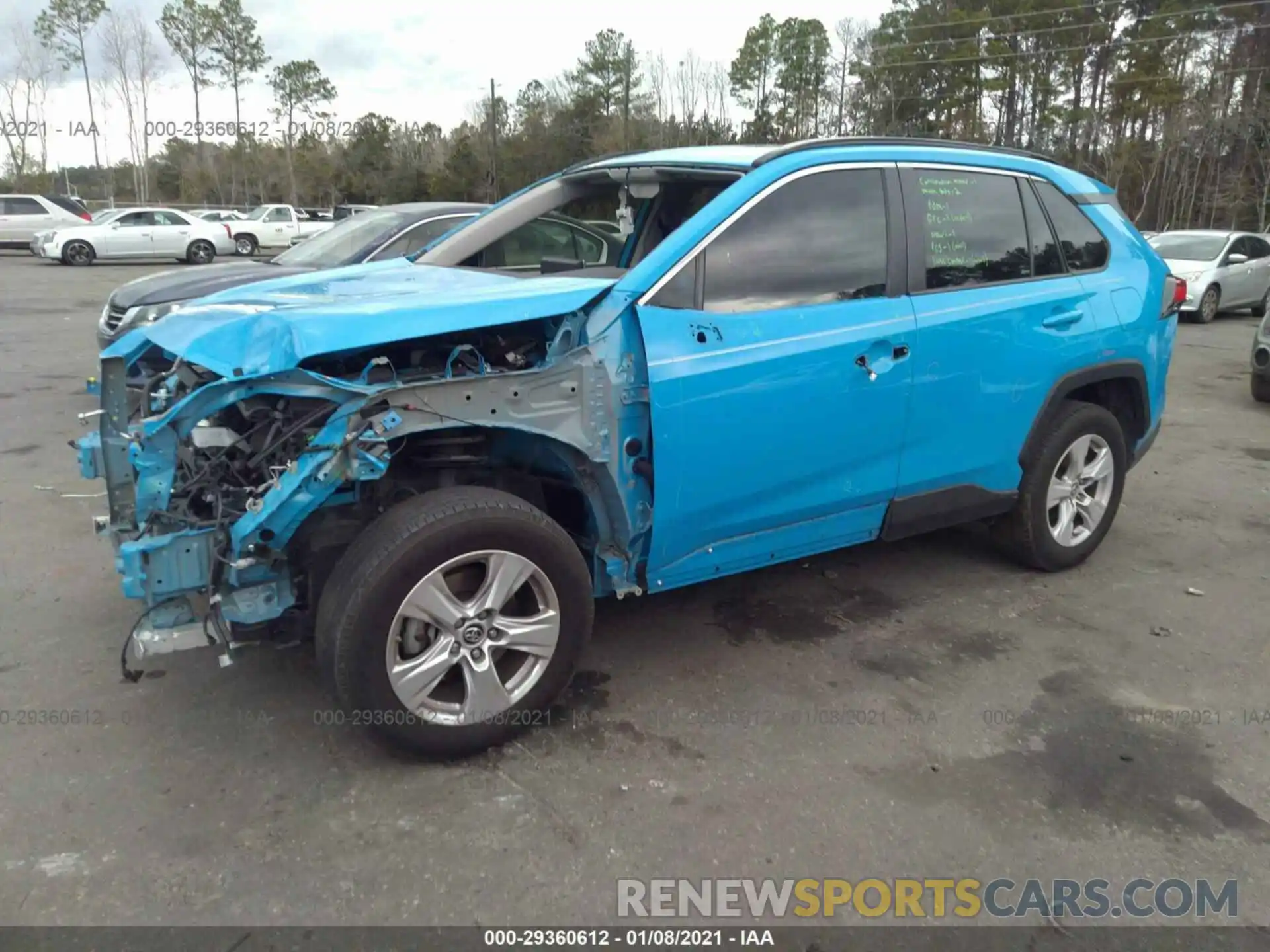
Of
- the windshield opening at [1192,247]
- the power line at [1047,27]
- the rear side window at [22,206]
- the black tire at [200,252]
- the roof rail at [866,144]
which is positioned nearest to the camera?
the roof rail at [866,144]

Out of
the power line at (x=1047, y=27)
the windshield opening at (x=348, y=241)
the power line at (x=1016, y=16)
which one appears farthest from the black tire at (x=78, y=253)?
the power line at (x=1016, y=16)

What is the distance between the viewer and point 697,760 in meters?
3.21

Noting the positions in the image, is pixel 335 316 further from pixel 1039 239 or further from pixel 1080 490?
pixel 1080 490

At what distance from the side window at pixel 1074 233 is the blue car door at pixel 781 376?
1.06 metres

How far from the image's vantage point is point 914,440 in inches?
157

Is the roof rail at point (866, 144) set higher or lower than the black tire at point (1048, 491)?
higher

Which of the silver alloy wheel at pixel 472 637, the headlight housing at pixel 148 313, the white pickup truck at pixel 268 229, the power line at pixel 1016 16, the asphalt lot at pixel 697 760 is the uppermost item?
the power line at pixel 1016 16

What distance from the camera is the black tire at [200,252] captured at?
2555 cm

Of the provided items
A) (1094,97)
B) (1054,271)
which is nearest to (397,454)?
(1054,271)

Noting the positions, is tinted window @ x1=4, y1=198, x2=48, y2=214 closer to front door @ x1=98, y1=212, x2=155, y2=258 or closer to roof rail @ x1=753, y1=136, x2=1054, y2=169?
front door @ x1=98, y1=212, x2=155, y2=258

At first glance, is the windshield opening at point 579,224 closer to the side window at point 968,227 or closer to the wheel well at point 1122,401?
the side window at point 968,227

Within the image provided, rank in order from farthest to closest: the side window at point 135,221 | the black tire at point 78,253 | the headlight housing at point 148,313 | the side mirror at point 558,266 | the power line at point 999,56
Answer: the power line at point 999,56 < the side window at point 135,221 < the black tire at point 78,253 < the headlight housing at point 148,313 < the side mirror at point 558,266

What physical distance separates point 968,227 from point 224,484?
321 cm

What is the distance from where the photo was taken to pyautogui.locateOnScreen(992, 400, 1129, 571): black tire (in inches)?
179
